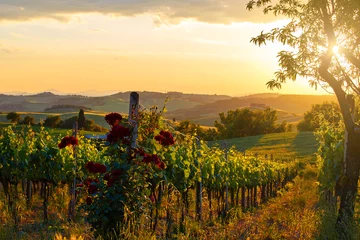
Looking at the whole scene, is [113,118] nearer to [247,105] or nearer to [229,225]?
[229,225]

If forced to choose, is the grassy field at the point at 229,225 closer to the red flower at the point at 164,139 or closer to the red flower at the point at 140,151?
the red flower at the point at 140,151

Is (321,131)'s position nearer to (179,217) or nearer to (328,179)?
(328,179)

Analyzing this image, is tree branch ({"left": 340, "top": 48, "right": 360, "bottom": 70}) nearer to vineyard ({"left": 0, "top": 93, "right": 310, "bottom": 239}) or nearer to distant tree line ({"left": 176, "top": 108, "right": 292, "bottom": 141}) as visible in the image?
Answer: vineyard ({"left": 0, "top": 93, "right": 310, "bottom": 239})

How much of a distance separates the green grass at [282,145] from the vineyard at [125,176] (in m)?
32.1

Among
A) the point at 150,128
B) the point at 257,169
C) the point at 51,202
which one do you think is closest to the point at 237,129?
the point at 257,169

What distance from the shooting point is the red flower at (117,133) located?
7270mm

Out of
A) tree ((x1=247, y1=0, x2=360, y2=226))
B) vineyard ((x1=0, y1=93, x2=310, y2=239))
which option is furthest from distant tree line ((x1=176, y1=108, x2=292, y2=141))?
tree ((x1=247, y1=0, x2=360, y2=226))

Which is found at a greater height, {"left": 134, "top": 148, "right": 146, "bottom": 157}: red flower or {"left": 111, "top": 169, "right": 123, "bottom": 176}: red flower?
{"left": 134, "top": 148, "right": 146, "bottom": 157}: red flower

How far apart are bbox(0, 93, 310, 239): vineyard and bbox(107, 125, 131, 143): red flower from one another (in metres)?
0.02

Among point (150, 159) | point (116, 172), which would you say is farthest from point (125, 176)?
point (150, 159)

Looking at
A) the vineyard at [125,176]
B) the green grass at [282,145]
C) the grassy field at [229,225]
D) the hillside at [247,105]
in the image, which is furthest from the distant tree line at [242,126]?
the hillside at [247,105]

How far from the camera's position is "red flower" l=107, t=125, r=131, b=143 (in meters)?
7.27

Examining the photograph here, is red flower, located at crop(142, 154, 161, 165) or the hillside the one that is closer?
red flower, located at crop(142, 154, 161, 165)

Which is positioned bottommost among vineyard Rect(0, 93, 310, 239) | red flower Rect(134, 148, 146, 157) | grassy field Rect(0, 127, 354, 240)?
grassy field Rect(0, 127, 354, 240)
